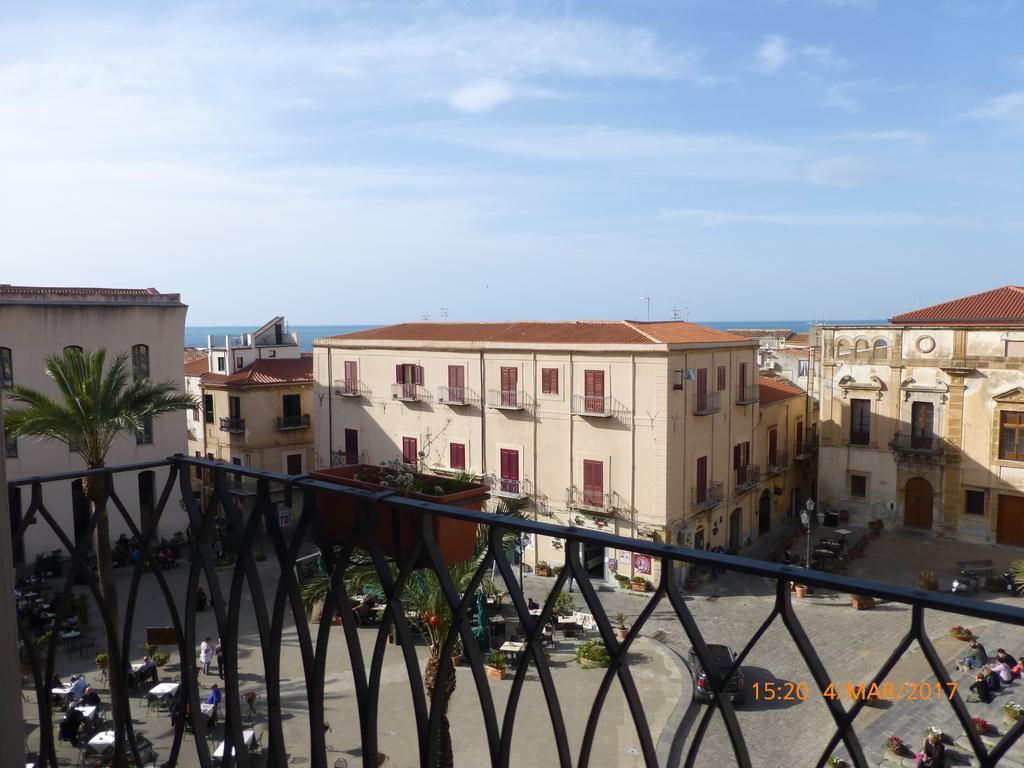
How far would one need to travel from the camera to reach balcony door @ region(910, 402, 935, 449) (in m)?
29.0

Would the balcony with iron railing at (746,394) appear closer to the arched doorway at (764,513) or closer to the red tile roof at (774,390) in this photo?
the red tile roof at (774,390)

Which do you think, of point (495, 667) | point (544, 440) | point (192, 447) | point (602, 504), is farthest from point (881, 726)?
point (192, 447)

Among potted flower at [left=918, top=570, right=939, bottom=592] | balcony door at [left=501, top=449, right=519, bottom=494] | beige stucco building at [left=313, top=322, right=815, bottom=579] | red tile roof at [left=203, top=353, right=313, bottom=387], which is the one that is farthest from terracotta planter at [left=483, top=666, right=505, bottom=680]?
red tile roof at [left=203, top=353, right=313, bottom=387]

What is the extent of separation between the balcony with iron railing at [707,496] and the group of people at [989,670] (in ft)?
30.2

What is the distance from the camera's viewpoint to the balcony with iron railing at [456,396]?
27875mm

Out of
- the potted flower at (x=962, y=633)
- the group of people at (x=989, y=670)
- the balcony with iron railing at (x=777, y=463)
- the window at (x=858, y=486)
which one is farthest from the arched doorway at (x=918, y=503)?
the group of people at (x=989, y=670)

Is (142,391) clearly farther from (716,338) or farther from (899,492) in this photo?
(899,492)

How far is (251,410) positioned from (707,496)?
18115 mm

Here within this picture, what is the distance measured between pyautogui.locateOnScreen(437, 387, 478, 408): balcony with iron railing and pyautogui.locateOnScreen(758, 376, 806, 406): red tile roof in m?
11.0

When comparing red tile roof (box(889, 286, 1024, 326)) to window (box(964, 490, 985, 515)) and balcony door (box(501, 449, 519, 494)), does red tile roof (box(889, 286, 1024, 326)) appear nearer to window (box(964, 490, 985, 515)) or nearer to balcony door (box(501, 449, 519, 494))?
window (box(964, 490, 985, 515))

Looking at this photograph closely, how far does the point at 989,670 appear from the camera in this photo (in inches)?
604

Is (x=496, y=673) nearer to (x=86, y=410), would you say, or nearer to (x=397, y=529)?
(x=86, y=410)

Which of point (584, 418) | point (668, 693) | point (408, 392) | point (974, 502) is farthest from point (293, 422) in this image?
point (974, 502)

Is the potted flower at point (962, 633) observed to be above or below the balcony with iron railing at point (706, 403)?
below
